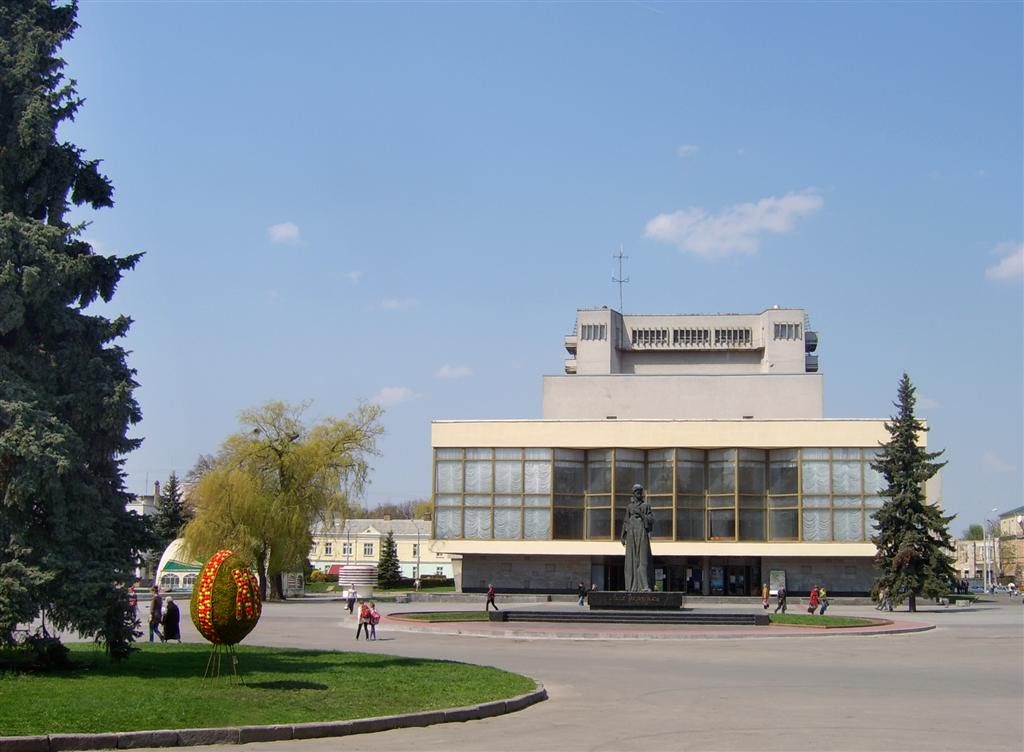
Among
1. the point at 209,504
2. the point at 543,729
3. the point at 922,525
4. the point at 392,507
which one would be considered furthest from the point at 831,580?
the point at 392,507

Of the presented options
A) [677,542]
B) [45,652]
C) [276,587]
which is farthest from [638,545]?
[677,542]

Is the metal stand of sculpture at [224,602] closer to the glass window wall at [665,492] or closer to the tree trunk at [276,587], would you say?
the tree trunk at [276,587]

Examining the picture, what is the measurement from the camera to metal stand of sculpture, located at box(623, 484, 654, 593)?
123 feet

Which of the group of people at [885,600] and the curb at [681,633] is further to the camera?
the group of people at [885,600]

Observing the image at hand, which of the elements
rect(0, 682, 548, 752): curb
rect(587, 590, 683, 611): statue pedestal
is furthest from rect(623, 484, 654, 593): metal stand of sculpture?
rect(0, 682, 548, 752): curb

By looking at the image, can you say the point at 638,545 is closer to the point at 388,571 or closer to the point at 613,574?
the point at 613,574

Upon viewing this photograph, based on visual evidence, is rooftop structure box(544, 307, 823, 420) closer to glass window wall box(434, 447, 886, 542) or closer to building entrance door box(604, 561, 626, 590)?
glass window wall box(434, 447, 886, 542)

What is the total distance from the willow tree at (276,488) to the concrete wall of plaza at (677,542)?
8.62 metres

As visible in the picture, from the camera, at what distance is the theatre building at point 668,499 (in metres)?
64.6

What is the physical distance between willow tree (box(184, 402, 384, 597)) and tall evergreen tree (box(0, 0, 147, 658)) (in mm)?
37686

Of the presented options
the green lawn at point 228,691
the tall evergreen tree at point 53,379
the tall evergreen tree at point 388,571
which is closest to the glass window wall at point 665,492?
the tall evergreen tree at point 388,571

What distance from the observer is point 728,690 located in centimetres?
1775

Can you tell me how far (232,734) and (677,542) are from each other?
5464cm

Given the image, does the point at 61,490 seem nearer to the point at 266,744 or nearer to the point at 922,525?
the point at 266,744
